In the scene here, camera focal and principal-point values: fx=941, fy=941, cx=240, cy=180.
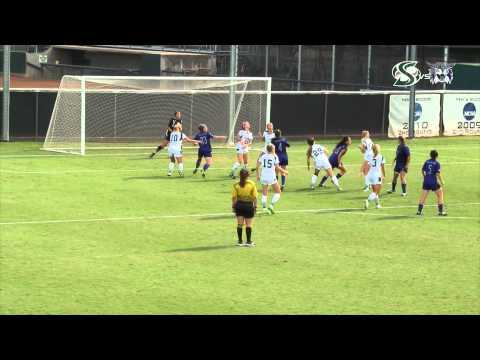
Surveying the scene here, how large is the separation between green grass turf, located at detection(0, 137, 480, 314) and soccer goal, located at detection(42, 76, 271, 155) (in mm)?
6306

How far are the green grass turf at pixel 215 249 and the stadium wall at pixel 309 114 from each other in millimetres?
8043

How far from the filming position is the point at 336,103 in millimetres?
50281

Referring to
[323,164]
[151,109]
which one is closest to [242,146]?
[323,164]

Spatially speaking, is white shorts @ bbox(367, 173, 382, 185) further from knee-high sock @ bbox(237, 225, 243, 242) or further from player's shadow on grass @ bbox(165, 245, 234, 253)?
player's shadow on grass @ bbox(165, 245, 234, 253)

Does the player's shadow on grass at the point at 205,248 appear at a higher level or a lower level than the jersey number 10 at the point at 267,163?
lower

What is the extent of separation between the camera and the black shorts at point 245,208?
A: 21609 millimetres

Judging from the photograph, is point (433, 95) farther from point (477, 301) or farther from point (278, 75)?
point (477, 301)

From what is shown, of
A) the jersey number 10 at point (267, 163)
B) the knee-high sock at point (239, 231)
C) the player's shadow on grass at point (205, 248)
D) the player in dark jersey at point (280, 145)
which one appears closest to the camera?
the player's shadow on grass at point (205, 248)

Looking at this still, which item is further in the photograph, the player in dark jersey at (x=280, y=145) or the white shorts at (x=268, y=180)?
the player in dark jersey at (x=280, y=145)

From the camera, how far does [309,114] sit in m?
49.6

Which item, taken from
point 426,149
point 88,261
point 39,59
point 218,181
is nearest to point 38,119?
point 218,181

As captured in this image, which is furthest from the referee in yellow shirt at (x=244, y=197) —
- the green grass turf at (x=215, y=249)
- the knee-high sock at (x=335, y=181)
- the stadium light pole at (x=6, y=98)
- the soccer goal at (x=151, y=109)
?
the stadium light pole at (x=6, y=98)

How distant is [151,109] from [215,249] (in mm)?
24766

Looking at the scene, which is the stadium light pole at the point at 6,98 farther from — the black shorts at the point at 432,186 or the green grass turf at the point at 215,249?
the black shorts at the point at 432,186
